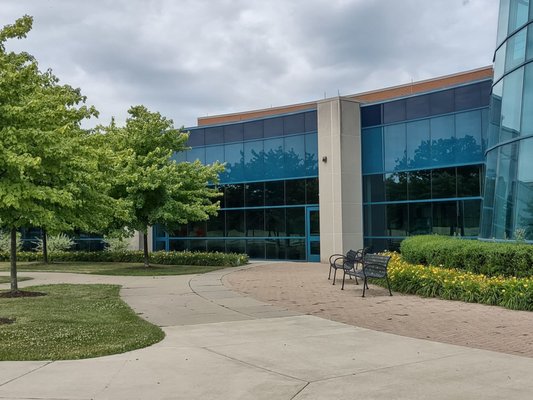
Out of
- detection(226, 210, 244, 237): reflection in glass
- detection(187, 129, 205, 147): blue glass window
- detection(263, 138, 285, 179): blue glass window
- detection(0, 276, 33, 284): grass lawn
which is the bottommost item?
detection(0, 276, 33, 284): grass lawn

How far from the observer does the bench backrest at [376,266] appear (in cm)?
1221

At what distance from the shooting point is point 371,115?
936 inches

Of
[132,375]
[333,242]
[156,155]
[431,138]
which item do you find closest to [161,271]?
[156,155]

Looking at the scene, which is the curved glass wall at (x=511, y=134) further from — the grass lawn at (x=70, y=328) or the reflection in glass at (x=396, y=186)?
the grass lawn at (x=70, y=328)

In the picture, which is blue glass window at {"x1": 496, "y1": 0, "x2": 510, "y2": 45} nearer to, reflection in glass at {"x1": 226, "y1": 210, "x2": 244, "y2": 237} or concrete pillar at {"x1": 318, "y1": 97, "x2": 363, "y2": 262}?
concrete pillar at {"x1": 318, "y1": 97, "x2": 363, "y2": 262}

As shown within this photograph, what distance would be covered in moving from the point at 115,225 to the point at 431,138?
42.4 ft

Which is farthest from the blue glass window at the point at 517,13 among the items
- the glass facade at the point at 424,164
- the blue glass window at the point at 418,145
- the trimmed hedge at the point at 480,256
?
the blue glass window at the point at 418,145

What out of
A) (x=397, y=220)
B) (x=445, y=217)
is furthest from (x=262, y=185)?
(x=445, y=217)

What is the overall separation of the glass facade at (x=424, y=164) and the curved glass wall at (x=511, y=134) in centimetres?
478

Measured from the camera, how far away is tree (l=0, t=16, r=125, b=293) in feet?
30.2

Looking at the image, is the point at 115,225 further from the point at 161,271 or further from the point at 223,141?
the point at 223,141

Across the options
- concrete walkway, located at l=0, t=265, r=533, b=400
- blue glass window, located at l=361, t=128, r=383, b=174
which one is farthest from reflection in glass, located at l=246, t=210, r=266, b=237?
concrete walkway, located at l=0, t=265, r=533, b=400

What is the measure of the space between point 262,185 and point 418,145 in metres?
7.71

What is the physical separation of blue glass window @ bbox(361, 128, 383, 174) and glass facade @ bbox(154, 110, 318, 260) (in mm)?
2176
